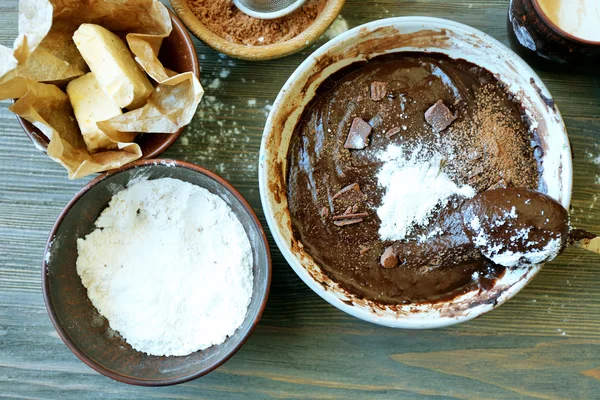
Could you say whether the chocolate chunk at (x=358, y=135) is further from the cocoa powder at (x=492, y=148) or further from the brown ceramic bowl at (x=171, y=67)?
the brown ceramic bowl at (x=171, y=67)

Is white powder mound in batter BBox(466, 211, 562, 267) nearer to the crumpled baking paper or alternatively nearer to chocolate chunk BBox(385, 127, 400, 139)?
chocolate chunk BBox(385, 127, 400, 139)

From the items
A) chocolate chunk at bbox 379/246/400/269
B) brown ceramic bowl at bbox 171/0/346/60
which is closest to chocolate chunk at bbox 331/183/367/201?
chocolate chunk at bbox 379/246/400/269

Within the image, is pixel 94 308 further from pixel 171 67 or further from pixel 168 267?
pixel 171 67

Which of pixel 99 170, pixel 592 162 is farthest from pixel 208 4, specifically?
pixel 592 162

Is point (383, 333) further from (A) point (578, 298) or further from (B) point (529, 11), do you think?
(B) point (529, 11)

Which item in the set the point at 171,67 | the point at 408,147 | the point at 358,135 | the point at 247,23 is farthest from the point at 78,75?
the point at 408,147

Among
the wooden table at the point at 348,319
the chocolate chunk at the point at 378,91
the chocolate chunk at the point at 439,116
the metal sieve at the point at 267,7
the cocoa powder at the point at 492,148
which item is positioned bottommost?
the wooden table at the point at 348,319

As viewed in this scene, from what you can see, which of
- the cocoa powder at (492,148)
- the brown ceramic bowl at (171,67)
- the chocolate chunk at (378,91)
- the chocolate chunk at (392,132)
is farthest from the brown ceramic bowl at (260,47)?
the cocoa powder at (492,148)
